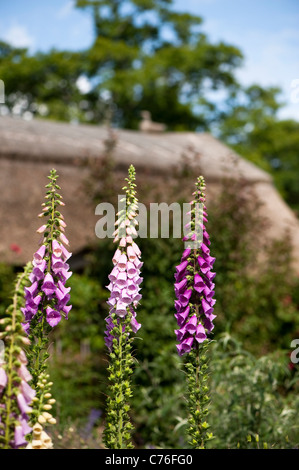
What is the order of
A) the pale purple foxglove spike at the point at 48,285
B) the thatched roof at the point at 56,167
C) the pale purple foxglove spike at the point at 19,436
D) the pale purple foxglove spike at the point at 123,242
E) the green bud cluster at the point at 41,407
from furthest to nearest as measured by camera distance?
the thatched roof at the point at 56,167, the pale purple foxglove spike at the point at 123,242, the pale purple foxglove spike at the point at 48,285, the green bud cluster at the point at 41,407, the pale purple foxglove spike at the point at 19,436

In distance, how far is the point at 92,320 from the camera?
7844 mm

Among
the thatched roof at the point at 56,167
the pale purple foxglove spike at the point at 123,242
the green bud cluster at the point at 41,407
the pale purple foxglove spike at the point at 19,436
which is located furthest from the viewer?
the thatched roof at the point at 56,167

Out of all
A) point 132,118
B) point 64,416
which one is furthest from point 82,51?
point 64,416

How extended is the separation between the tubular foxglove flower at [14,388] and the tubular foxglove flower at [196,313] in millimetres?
744

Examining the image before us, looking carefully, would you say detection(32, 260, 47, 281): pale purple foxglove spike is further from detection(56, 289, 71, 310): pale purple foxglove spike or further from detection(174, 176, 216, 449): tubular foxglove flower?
detection(174, 176, 216, 449): tubular foxglove flower

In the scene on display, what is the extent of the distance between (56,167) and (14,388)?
286 inches

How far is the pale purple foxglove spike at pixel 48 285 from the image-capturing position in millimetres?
2412

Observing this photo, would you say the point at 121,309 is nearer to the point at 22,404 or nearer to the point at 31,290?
the point at 31,290

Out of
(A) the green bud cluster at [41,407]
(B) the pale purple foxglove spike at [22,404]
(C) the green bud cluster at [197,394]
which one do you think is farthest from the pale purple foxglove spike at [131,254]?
(B) the pale purple foxglove spike at [22,404]

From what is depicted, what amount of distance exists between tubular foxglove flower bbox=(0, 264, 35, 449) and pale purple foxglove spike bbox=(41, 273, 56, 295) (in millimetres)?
394

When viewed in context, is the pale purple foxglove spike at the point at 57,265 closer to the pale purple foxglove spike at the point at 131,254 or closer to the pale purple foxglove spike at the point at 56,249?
the pale purple foxglove spike at the point at 56,249

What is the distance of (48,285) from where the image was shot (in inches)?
95.3

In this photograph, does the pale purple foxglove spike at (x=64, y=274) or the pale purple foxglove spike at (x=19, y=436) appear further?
the pale purple foxglove spike at (x=64, y=274)

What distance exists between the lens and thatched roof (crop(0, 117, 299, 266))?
8.27 m
